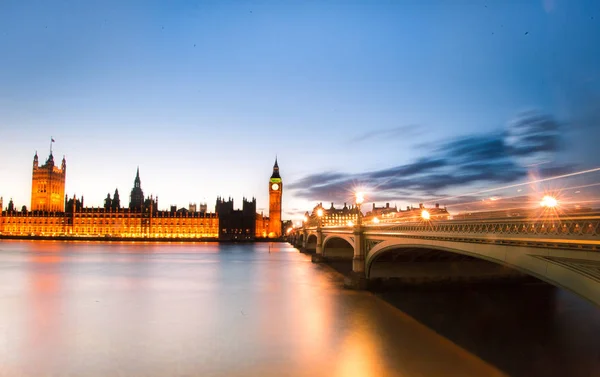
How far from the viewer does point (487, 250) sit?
583 inches

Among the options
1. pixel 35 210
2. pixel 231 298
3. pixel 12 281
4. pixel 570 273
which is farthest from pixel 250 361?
pixel 35 210

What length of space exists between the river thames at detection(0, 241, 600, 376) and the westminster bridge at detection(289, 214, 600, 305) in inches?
80.5

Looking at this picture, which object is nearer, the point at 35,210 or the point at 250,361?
the point at 250,361

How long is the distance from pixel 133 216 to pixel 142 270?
122 m

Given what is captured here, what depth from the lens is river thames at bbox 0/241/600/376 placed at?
14.9 meters

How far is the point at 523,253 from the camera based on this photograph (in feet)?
41.5

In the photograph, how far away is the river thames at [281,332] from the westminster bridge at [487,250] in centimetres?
205

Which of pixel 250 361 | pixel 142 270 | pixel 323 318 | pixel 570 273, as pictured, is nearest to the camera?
pixel 570 273

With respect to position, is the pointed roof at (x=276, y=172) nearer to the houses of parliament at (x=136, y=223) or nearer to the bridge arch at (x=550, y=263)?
the houses of parliament at (x=136, y=223)

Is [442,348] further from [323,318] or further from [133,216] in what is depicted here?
[133,216]

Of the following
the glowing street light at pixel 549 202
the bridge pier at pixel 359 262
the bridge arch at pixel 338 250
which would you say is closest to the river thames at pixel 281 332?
the bridge pier at pixel 359 262

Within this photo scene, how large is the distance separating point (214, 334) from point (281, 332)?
2707 mm

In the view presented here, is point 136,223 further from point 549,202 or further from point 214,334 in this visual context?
point 549,202

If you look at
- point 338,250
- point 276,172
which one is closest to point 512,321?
point 338,250
